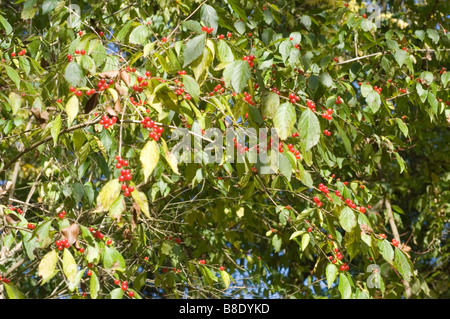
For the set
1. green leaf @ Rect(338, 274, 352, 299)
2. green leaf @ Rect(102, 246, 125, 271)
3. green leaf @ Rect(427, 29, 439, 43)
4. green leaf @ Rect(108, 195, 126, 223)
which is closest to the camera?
green leaf @ Rect(108, 195, 126, 223)

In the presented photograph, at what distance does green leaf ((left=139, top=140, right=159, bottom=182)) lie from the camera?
1.46 metres

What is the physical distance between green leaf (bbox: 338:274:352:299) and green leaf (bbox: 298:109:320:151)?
2.52 ft

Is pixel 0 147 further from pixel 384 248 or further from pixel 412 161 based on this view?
pixel 412 161

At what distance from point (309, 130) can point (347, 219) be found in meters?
0.53

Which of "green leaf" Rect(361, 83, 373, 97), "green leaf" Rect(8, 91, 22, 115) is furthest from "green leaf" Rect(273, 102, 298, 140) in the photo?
"green leaf" Rect(361, 83, 373, 97)

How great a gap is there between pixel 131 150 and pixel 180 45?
0.78 metres

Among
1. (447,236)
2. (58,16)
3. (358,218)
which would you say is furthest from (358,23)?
(447,236)

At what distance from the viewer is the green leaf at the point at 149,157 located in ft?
4.79

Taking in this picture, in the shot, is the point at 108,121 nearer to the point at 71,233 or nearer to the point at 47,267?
the point at 71,233

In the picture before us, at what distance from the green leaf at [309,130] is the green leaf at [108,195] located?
615 mm

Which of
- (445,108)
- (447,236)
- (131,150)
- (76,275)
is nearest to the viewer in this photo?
(76,275)

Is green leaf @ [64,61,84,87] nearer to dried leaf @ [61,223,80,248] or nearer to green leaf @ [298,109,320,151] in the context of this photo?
dried leaf @ [61,223,80,248]

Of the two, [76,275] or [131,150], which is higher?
[76,275]

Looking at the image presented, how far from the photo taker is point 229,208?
3117 millimetres
